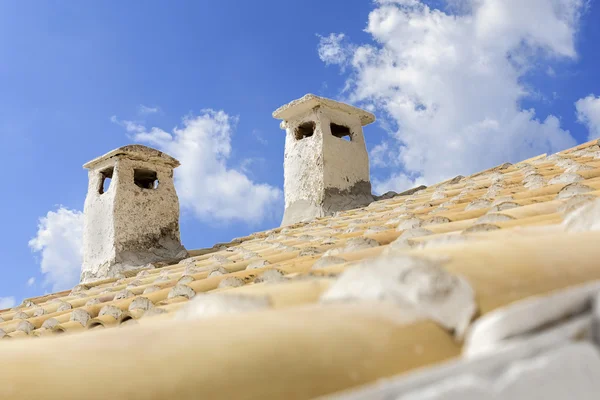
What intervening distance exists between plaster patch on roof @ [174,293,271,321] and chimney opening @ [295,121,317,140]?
654 cm

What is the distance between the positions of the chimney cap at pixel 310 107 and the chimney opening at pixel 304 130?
0.21 metres

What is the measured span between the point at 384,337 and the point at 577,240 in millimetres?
587

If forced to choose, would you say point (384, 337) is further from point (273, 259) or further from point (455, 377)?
point (273, 259)

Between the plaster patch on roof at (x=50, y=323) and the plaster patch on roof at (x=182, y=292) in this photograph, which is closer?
the plaster patch on roof at (x=182, y=292)

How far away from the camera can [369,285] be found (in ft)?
2.73

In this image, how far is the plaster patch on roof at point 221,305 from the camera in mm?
895

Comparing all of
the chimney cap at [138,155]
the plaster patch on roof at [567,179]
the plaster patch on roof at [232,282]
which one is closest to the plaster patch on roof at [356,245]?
the plaster patch on roof at [232,282]

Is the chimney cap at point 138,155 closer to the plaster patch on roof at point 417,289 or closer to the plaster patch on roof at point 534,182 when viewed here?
the plaster patch on roof at point 534,182

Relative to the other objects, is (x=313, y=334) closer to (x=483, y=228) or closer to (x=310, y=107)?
(x=483, y=228)

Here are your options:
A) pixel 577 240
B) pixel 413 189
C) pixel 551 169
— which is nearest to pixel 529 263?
pixel 577 240

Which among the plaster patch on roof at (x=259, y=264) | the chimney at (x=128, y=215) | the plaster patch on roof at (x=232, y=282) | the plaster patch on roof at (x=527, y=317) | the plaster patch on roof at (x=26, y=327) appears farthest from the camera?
the chimney at (x=128, y=215)

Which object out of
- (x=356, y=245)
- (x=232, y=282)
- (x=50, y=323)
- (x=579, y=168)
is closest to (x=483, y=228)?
(x=356, y=245)

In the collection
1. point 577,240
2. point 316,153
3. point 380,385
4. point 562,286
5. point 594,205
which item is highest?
point 316,153

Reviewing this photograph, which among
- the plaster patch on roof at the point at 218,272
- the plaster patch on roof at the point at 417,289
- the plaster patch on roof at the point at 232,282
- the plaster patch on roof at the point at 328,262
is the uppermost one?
the plaster patch on roof at the point at 218,272
